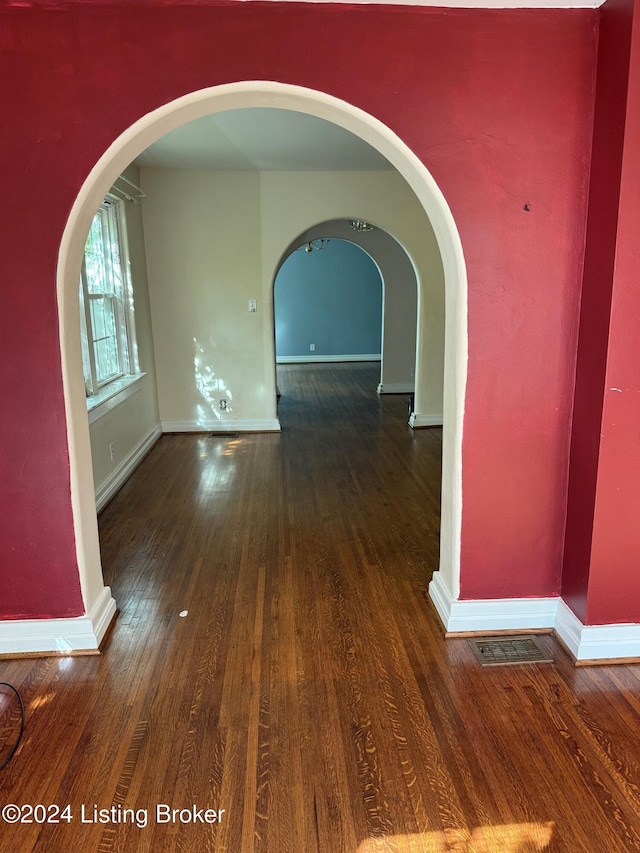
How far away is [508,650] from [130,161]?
8.59 ft

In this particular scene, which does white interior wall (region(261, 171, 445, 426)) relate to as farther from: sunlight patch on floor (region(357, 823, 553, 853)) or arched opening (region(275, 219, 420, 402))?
sunlight patch on floor (region(357, 823, 553, 853))

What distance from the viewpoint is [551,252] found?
7.91ft

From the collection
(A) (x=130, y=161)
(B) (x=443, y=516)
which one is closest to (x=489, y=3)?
(A) (x=130, y=161)

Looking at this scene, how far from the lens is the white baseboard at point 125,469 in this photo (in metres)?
4.29

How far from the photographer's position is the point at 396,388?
859cm

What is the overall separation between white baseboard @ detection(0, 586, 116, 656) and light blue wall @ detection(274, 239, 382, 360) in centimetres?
972

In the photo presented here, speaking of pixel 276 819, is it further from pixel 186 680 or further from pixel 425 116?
pixel 425 116

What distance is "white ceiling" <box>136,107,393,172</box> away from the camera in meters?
4.04

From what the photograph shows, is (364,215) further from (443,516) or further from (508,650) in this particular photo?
(508,650)

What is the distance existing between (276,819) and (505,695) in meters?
1.00

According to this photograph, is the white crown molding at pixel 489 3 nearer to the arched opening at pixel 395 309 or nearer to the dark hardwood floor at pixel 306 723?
the dark hardwood floor at pixel 306 723

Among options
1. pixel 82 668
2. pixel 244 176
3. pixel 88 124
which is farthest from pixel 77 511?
pixel 244 176

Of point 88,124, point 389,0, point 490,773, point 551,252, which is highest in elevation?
point 389,0

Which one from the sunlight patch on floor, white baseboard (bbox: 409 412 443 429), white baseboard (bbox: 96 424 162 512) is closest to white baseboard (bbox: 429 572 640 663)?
the sunlight patch on floor
